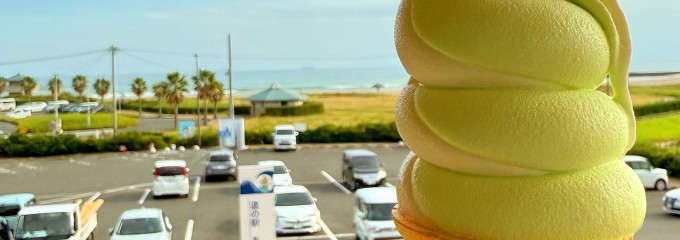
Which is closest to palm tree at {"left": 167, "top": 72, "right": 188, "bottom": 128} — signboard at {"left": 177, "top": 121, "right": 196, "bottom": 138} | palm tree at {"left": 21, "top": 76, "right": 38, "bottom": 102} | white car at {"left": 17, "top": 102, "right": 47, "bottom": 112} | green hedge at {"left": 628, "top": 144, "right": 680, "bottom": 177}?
signboard at {"left": 177, "top": 121, "right": 196, "bottom": 138}

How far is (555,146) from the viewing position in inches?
118

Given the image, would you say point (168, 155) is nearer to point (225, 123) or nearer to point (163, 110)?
point (225, 123)

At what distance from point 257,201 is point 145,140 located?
23.6 metres

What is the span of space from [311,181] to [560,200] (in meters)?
22.8

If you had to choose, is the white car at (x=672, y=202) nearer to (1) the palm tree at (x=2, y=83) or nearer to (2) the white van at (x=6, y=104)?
(2) the white van at (x=6, y=104)

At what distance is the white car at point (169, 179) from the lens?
874 inches

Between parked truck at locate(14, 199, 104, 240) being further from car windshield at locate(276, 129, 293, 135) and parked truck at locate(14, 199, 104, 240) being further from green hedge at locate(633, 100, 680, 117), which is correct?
green hedge at locate(633, 100, 680, 117)

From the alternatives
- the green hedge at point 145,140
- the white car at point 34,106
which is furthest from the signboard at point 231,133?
the white car at point 34,106

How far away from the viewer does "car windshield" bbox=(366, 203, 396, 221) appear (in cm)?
1538

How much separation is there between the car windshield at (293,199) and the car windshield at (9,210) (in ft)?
20.4

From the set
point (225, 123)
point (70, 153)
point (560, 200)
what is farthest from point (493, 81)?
point (70, 153)

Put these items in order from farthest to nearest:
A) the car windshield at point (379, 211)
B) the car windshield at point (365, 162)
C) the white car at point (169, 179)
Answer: the car windshield at point (365, 162)
the white car at point (169, 179)
the car windshield at point (379, 211)

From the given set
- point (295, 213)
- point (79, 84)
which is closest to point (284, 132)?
point (295, 213)

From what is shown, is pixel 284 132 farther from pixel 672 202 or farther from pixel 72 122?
pixel 672 202
